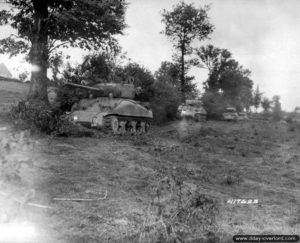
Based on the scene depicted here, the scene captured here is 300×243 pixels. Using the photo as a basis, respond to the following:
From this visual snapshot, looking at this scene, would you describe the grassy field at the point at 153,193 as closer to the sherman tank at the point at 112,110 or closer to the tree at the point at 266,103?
the sherman tank at the point at 112,110

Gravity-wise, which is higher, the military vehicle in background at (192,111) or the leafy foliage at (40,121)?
the military vehicle in background at (192,111)

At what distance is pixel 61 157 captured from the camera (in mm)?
9422

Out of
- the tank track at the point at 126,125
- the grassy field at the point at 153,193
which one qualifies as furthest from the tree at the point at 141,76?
the grassy field at the point at 153,193

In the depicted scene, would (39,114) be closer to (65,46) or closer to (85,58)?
(65,46)

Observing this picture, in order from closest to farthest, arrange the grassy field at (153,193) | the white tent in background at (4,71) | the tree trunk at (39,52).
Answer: the grassy field at (153,193) → the tree trunk at (39,52) → the white tent in background at (4,71)

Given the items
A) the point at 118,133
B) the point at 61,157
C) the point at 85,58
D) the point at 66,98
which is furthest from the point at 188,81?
the point at 61,157

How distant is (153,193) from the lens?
6.51 m

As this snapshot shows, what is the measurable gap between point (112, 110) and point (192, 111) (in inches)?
668

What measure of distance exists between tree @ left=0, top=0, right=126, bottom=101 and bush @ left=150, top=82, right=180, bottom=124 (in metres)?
9.22

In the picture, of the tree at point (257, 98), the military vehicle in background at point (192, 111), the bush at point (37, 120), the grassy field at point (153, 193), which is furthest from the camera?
the tree at point (257, 98)

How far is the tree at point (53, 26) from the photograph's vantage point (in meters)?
16.4

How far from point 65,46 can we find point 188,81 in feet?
86.0

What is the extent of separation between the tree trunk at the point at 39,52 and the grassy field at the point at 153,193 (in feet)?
15.9

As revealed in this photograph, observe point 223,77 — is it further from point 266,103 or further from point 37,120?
point 37,120
